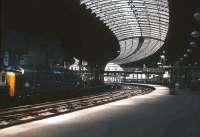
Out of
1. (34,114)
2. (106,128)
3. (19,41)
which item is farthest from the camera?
(19,41)

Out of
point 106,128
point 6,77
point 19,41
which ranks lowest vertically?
point 106,128

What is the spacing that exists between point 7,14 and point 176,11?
13800 mm

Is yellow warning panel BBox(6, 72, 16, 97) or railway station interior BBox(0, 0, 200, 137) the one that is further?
yellow warning panel BBox(6, 72, 16, 97)

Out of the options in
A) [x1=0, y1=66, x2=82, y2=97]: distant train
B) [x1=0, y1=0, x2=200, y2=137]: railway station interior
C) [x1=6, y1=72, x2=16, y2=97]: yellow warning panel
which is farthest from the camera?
[x1=6, y1=72, x2=16, y2=97]: yellow warning panel

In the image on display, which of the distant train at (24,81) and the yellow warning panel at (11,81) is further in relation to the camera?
the yellow warning panel at (11,81)

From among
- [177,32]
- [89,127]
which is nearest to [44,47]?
[177,32]

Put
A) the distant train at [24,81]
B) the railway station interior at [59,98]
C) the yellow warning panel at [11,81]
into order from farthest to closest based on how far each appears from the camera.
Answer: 1. the yellow warning panel at [11,81]
2. the distant train at [24,81]
3. the railway station interior at [59,98]

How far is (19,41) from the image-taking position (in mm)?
40062

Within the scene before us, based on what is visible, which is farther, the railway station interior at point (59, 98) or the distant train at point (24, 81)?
the distant train at point (24, 81)

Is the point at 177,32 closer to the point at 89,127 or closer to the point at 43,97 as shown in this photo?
the point at 43,97

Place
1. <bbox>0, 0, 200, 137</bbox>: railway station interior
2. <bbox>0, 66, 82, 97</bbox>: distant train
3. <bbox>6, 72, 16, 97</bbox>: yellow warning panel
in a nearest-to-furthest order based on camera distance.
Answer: <bbox>0, 0, 200, 137</bbox>: railway station interior < <bbox>0, 66, 82, 97</bbox>: distant train < <bbox>6, 72, 16, 97</bbox>: yellow warning panel

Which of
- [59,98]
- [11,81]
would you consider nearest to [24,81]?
[11,81]

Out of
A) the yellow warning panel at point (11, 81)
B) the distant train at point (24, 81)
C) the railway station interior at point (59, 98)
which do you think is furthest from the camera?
the yellow warning panel at point (11, 81)

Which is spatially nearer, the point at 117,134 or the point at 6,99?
the point at 117,134
